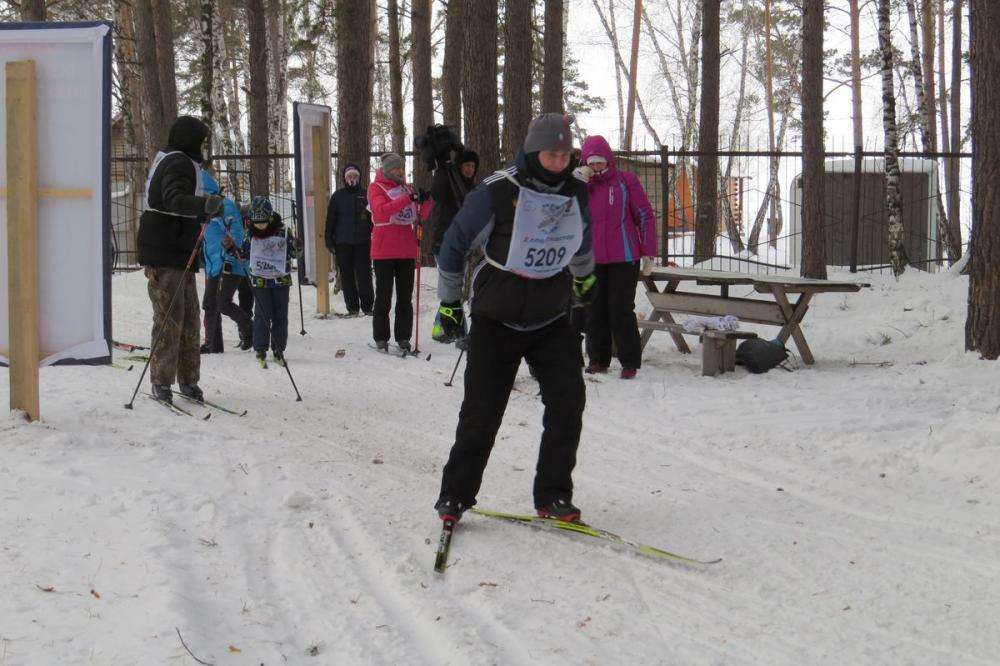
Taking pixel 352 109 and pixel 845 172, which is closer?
pixel 352 109

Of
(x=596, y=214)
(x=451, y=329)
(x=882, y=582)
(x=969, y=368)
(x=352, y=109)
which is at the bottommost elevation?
(x=882, y=582)

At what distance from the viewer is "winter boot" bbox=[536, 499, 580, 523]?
4621 millimetres

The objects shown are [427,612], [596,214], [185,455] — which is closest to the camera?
[427,612]

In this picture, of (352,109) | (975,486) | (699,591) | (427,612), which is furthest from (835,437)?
(352,109)

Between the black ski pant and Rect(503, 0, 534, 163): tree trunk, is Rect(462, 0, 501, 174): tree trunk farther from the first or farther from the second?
the black ski pant

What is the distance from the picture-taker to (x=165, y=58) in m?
18.3

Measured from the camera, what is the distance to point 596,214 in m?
8.41

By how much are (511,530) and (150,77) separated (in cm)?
1566

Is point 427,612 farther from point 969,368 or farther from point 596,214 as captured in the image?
point 969,368

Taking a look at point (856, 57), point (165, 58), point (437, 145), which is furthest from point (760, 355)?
point (856, 57)

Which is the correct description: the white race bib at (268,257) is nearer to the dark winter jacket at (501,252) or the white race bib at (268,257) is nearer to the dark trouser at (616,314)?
the dark trouser at (616,314)

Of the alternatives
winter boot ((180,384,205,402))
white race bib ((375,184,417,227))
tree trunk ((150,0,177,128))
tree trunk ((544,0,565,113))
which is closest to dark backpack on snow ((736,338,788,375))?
white race bib ((375,184,417,227))

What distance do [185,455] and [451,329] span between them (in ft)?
6.11

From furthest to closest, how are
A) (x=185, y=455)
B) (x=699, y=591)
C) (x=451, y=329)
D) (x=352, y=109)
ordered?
1. (x=352, y=109)
2. (x=185, y=455)
3. (x=451, y=329)
4. (x=699, y=591)
